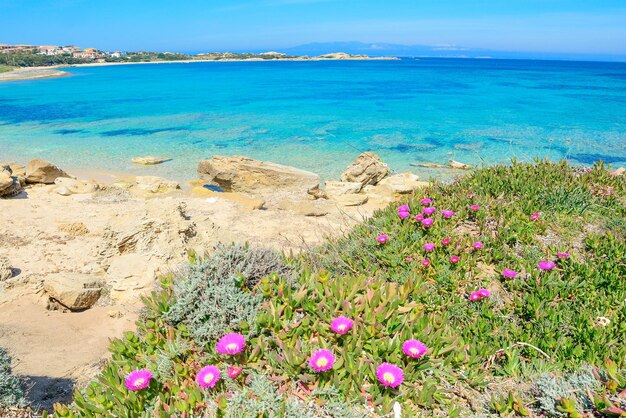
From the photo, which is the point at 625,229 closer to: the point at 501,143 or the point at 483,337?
the point at 483,337

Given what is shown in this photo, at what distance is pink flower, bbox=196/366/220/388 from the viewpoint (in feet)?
7.64

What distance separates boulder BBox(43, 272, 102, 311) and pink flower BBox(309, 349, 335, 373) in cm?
459

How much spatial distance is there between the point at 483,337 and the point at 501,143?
1996cm

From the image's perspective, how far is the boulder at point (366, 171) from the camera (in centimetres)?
1409

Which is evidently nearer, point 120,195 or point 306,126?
point 120,195

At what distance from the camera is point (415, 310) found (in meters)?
3.02

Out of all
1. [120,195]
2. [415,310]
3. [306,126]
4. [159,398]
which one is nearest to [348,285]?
[415,310]

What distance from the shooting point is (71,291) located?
5.79m

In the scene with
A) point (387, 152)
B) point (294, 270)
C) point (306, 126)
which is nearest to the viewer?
point (294, 270)

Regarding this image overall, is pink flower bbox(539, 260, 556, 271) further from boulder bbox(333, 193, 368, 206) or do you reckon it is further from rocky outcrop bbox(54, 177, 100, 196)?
rocky outcrop bbox(54, 177, 100, 196)

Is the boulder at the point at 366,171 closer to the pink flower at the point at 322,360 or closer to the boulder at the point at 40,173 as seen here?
the boulder at the point at 40,173

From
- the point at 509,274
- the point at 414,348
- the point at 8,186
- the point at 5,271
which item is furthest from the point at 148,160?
the point at 414,348

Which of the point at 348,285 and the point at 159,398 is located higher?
the point at 348,285

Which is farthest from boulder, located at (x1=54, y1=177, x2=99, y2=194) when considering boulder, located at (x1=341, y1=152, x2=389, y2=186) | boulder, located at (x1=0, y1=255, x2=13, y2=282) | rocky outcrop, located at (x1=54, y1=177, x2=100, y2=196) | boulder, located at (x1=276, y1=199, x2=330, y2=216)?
boulder, located at (x1=341, y1=152, x2=389, y2=186)
